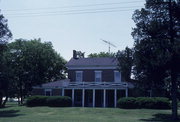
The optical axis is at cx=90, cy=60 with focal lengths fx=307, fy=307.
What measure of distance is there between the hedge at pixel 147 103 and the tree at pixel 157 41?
7775 mm

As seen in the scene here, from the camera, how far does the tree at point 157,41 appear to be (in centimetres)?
3193

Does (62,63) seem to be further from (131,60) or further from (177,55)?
(177,55)

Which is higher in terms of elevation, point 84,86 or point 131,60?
point 131,60

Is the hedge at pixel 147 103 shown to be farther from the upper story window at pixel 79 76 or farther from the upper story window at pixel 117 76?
the upper story window at pixel 79 76

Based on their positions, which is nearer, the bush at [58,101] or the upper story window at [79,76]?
the bush at [58,101]

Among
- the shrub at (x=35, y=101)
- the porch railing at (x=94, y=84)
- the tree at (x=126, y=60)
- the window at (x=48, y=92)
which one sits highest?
the tree at (x=126, y=60)

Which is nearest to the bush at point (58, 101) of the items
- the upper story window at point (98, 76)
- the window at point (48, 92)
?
the window at point (48, 92)

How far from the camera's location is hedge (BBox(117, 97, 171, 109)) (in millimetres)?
41812

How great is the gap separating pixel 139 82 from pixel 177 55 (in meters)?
5.89

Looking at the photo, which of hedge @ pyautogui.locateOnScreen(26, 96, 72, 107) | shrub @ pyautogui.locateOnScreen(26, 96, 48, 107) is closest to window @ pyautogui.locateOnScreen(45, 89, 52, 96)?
hedge @ pyautogui.locateOnScreen(26, 96, 72, 107)

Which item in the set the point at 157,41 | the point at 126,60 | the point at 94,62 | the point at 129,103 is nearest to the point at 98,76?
the point at 94,62

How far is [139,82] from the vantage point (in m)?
35.2

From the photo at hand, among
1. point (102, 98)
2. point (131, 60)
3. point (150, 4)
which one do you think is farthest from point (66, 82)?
point (150, 4)

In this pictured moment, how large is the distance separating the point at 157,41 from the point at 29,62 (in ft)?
132
